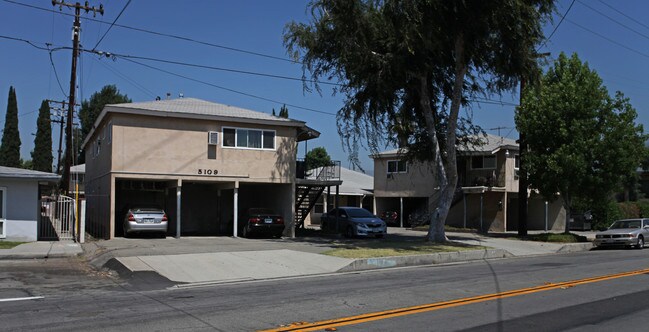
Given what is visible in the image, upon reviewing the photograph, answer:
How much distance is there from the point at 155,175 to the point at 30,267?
9016 mm

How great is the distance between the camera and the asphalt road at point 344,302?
802 centimetres

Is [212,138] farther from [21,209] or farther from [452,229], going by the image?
[452,229]

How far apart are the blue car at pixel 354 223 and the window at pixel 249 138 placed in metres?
5.19

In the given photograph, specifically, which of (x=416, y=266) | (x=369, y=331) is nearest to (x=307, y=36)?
(x=416, y=266)

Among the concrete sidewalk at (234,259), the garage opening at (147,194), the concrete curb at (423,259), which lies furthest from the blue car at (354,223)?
the garage opening at (147,194)

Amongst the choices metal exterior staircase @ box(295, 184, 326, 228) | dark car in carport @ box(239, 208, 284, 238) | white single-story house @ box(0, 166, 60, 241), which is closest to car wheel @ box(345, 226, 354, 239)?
metal exterior staircase @ box(295, 184, 326, 228)

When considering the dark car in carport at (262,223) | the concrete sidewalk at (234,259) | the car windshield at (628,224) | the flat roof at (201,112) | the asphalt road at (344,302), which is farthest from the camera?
the car windshield at (628,224)

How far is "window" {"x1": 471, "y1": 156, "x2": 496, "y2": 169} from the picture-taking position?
37.2 metres

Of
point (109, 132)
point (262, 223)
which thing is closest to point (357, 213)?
point (262, 223)

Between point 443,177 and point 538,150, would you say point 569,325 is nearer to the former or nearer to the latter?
point 443,177

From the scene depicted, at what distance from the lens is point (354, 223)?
1067 inches

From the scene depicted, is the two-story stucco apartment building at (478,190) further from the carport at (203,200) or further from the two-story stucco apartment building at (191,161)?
the two-story stucco apartment building at (191,161)

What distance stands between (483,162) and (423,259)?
21561mm

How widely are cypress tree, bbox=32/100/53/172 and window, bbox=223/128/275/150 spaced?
49.8 meters
